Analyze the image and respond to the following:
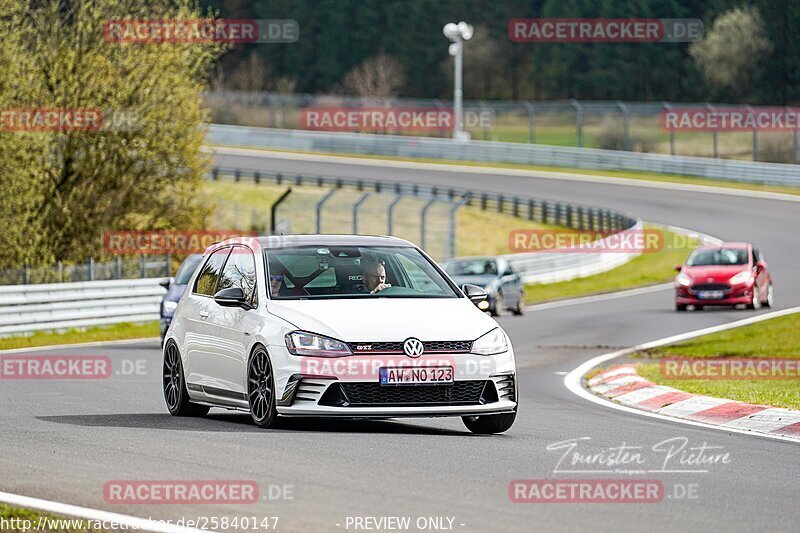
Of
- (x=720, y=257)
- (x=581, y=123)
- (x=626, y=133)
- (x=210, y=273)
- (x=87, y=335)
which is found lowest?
(x=87, y=335)

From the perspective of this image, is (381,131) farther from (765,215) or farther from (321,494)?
(321,494)

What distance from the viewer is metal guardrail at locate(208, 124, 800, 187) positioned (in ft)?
221

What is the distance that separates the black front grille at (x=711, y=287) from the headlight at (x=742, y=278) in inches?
6.1

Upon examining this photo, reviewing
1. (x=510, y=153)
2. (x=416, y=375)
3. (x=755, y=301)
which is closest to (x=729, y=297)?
(x=755, y=301)

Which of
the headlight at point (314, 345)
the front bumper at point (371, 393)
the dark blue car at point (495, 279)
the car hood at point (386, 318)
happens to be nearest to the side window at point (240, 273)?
the car hood at point (386, 318)

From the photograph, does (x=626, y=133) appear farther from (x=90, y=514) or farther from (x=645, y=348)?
(x=90, y=514)

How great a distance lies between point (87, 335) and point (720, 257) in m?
13.5

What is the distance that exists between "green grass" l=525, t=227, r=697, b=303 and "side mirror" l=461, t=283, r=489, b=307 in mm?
25139

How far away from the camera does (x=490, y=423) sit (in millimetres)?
11344

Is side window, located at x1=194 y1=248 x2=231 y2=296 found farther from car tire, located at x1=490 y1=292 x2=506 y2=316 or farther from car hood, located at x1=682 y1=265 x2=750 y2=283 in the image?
car hood, located at x1=682 y1=265 x2=750 y2=283

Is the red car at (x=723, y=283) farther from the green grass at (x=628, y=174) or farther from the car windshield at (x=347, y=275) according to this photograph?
the green grass at (x=628, y=174)

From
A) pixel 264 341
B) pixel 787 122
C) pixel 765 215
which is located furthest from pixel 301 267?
pixel 787 122

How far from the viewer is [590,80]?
362 ft

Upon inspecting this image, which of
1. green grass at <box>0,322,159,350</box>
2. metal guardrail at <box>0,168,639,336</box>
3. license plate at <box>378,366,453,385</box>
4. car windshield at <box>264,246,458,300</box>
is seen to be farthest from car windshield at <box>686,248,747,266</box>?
license plate at <box>378,366,453,385</box>
